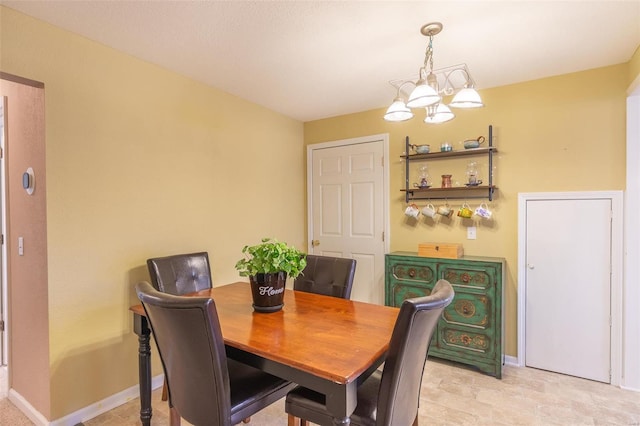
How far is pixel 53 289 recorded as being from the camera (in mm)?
2012

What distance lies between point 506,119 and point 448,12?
4.70 ft

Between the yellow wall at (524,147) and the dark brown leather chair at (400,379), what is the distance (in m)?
1.89

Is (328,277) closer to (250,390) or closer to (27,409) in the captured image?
(250,390)

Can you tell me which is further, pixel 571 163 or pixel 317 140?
pixel 317 140

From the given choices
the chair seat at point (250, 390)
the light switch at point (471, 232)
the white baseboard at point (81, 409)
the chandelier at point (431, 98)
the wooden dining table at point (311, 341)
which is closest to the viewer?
the wooden dining table at point (311, 341)

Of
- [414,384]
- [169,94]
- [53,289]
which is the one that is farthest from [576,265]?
[53,289]

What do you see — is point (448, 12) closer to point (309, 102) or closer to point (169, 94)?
point (309, 102)

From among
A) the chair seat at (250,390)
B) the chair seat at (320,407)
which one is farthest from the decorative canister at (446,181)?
the chair seat at (250,390)

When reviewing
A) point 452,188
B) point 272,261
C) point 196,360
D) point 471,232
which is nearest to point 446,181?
point 452,188

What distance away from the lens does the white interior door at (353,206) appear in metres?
3.59

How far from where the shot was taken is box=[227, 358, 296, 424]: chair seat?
4.77 feet

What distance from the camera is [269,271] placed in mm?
1773

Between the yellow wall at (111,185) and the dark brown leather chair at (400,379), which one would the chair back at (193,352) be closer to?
the dark brown leather chair at (400,379)

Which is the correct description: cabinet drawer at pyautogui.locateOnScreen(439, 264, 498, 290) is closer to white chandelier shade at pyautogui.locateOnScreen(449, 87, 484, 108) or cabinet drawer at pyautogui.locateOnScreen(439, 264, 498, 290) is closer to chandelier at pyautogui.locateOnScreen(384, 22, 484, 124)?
chandelier at pyautogui.locateOnScreen(384, 22, 484, 124)
